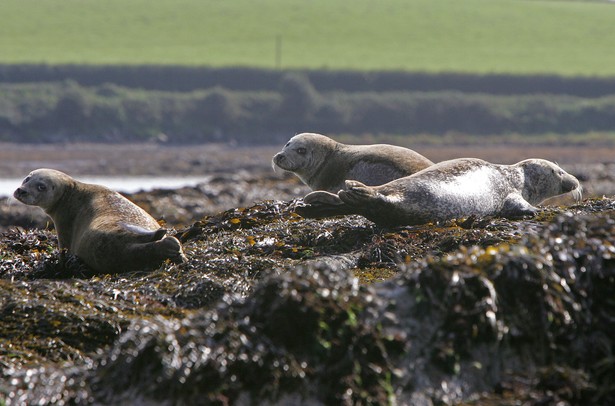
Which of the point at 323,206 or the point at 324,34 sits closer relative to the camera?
the point at 323,206

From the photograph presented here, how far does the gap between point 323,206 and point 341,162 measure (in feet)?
7.21

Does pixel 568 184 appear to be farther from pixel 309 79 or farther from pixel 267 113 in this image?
pixel 309 79

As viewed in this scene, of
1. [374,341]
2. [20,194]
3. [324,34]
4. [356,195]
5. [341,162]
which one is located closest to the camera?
[374,341]

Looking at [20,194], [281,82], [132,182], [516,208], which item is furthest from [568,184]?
[281,82]

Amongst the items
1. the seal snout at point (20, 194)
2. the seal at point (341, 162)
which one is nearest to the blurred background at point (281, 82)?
the seal at point (341, 162)

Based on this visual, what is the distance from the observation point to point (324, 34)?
75.4 metres

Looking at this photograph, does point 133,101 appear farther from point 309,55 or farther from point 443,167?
point 443,167

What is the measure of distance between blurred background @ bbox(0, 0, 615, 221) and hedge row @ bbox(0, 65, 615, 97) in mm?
86

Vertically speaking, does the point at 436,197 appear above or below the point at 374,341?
below

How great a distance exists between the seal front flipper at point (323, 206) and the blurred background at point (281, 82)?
2514 cm

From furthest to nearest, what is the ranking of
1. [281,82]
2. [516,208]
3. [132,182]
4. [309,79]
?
[309,79]
[281,82]
[132,182]
[516,208]

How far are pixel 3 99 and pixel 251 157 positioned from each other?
13.7 m

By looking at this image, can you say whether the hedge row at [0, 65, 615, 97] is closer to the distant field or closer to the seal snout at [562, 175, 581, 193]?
the distant field

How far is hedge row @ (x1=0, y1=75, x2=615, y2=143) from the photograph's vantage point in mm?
50344
